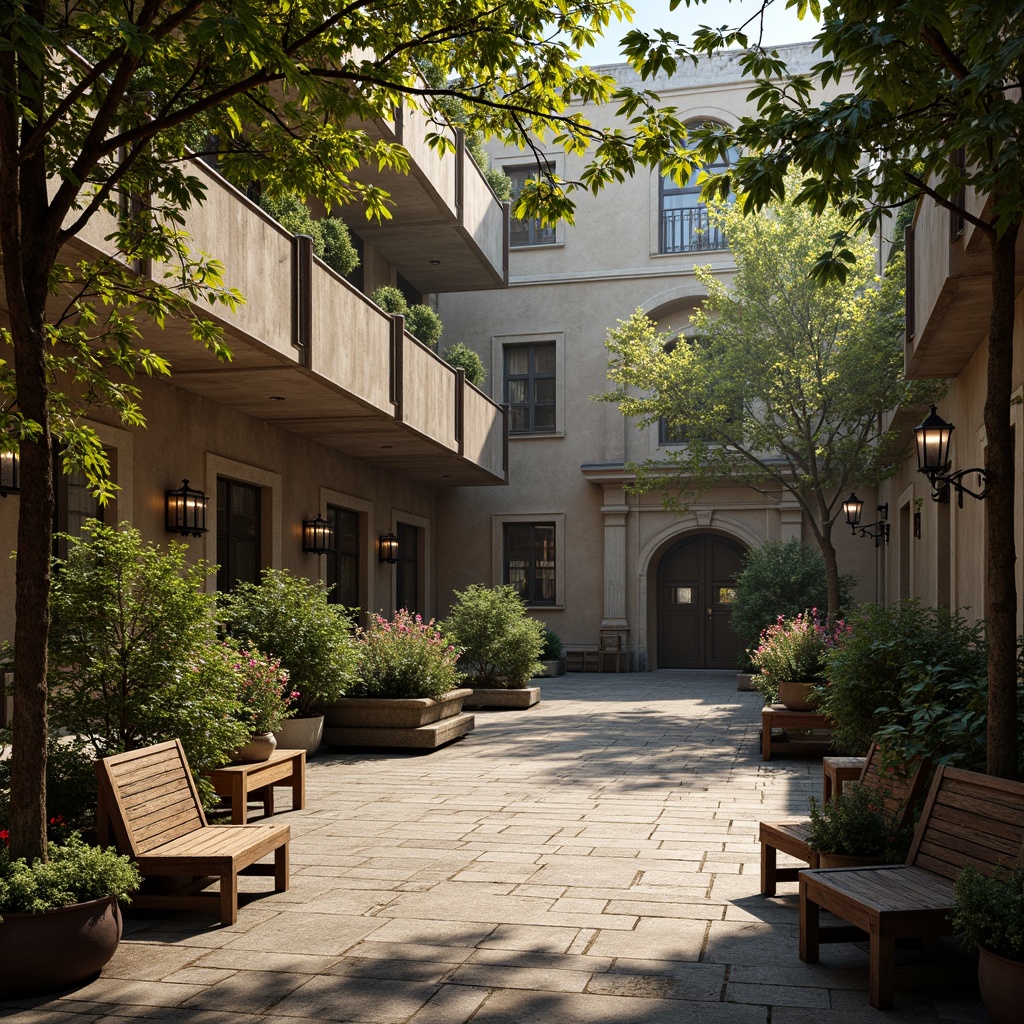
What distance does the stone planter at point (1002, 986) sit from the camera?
157 inches

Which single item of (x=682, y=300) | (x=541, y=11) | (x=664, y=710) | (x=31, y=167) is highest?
(x=682, y=300)

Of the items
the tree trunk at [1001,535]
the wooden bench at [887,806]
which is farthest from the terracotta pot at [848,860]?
the tree trunk at [1001,535]

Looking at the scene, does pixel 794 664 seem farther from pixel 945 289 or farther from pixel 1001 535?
pixel 1001 535

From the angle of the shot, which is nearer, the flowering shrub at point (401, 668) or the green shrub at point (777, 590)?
the flowering shrub at point (401, 668)

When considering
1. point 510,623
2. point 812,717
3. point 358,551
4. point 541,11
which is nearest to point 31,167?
point 541,11

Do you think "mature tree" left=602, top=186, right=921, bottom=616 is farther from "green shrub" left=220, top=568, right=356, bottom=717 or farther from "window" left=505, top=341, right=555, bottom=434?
"green shrub" left=220, top=568, right=356, bottom=717

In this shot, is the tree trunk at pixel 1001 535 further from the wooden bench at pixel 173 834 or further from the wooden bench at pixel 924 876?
the wooden bench at pixel 173 834

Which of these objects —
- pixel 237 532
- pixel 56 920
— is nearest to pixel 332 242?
pixel 237 532

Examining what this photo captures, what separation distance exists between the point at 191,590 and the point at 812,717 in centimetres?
666

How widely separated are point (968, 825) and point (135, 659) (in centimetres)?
484

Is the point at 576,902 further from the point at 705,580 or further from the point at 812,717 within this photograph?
the point at 705,580

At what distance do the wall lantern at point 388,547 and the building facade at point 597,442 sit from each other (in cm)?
527

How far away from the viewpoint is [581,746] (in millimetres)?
12820

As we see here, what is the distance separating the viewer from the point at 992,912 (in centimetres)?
411
